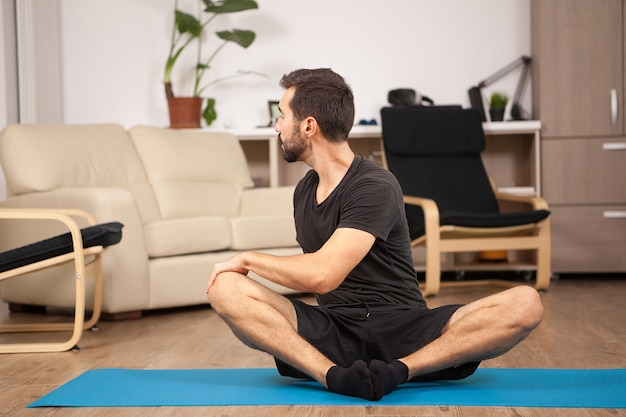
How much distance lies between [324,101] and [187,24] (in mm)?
3316

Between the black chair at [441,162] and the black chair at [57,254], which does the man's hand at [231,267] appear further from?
the black chair at [441,162]

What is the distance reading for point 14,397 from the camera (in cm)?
237

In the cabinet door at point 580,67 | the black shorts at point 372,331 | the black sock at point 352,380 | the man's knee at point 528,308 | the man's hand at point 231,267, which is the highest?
the cabinet door at point 580,67

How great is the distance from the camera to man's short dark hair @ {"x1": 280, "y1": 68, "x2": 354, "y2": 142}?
2342 millimetres

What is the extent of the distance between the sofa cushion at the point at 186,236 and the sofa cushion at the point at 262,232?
50 mm

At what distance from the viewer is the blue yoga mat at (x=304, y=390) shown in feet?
7.04

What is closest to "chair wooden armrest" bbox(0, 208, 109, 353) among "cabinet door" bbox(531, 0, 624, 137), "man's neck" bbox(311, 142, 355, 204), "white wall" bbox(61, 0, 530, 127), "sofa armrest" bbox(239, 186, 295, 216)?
"man's neck" bbox(311, 142, 355, 204)

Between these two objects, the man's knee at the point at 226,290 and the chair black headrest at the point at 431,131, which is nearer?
the man's knee at the point at 226,290

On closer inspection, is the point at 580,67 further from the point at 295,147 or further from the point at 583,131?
the point at 295,147

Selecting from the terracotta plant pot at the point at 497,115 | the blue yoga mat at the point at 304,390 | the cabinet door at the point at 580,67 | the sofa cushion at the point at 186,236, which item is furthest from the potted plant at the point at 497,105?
the blue yoga mat at the point at 304,390

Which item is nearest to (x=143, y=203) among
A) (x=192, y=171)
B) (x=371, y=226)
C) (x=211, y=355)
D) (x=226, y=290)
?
(x=192, y=171)

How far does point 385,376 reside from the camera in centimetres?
212

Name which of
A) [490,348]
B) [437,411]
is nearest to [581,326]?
[490,348]

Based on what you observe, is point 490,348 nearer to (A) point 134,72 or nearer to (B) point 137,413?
(B) point 137,413
